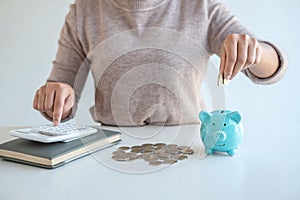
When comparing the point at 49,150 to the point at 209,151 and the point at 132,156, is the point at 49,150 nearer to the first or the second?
the point at 132,156

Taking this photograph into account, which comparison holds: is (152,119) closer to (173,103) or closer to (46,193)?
(173,103)

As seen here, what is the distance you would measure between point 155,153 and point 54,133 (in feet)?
0.58

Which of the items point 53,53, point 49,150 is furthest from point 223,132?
point 53,53

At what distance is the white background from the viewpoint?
1.32 metres

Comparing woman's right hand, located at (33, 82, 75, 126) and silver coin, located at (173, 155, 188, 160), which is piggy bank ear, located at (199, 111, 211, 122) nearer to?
silver coin, located at (173, 155, 188, 160)

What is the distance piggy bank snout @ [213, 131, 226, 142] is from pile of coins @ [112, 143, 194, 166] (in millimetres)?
55

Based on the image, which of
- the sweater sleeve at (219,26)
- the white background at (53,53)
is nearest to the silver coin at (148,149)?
the sweater sleeve at (219,26)

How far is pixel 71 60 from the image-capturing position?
0.92 m

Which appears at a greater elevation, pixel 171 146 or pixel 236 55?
pixel 236 55

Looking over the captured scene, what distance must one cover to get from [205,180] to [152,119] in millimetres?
373

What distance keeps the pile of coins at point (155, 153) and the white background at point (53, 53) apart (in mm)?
781

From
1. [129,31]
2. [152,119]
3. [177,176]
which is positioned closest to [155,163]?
[177,176]

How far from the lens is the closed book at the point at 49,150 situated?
1.82ft

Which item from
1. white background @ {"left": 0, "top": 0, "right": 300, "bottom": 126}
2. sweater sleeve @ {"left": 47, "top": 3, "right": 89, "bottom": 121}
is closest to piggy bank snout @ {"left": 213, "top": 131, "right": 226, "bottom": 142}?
sweater sleeve @ {"left": 47, "top": 3, "right": 89, "bottom": 121}
